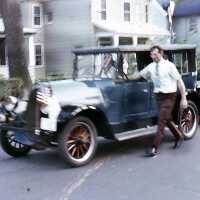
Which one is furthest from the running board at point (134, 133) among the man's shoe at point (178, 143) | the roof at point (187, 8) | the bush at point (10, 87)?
the roof at point (187, 8)

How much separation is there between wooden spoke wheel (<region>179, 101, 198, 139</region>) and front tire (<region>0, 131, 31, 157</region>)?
287cm

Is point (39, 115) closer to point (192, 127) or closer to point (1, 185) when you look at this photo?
point (1, 185)

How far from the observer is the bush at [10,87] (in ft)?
53.1

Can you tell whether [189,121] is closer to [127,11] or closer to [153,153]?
[153,153]

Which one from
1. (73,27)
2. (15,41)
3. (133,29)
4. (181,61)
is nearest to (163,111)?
(181,61)

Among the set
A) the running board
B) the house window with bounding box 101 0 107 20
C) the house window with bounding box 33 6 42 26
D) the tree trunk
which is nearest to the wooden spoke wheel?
the running board

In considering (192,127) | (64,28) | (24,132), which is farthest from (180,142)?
(64,28)

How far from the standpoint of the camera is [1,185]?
6398 mm

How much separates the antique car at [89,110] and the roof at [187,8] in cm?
2897

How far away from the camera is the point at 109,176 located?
22.2 feet

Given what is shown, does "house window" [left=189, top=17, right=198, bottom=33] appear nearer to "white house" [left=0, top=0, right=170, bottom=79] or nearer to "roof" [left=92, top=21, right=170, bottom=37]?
"roof" [left=92, top=21, right=170, bottom=37]

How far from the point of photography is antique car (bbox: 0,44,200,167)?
7.10 meters

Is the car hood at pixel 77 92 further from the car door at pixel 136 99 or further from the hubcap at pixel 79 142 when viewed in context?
the car door at pixel 136 99

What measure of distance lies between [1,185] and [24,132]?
1.14m
